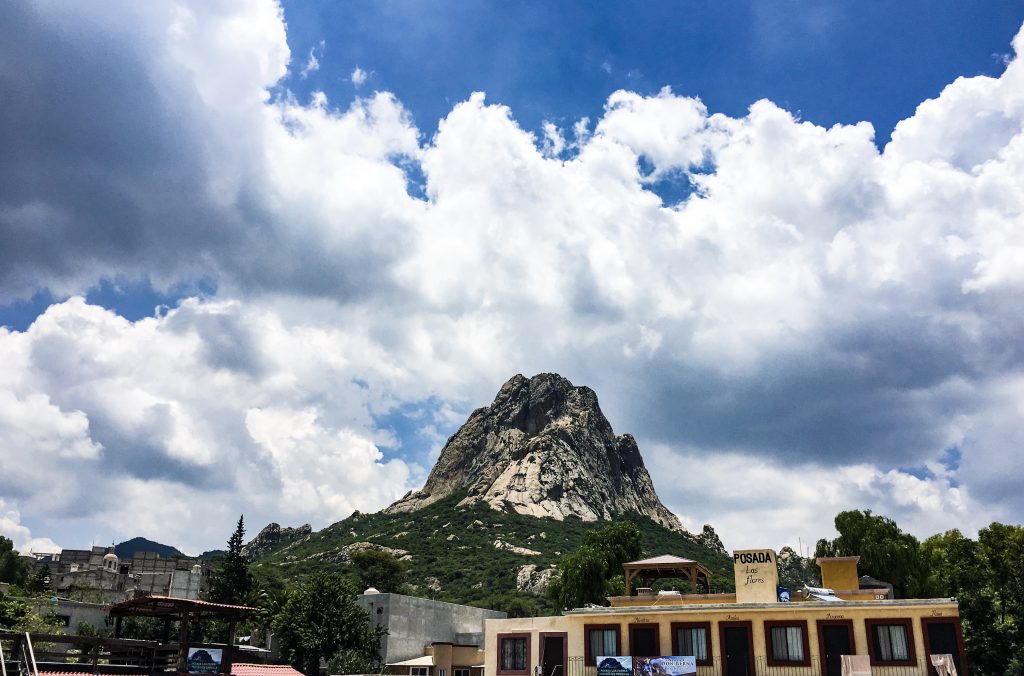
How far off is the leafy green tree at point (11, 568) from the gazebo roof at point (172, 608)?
3663 inches

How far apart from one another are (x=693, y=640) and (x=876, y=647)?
9589 millimetres

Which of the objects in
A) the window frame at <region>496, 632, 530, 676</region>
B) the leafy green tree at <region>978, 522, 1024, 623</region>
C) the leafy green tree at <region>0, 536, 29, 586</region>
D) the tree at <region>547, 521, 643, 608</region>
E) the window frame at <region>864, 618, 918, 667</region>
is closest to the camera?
the window frame at <region>864, 618, 918, 667</region>

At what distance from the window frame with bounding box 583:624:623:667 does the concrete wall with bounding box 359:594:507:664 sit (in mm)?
35980

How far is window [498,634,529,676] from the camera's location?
48906mm

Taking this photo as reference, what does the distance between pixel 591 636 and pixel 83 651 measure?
90.3ft

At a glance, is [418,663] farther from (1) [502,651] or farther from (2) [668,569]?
(2) [668,569]

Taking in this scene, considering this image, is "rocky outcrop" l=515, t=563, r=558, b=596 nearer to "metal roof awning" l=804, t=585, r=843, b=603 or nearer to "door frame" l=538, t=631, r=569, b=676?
"door frame" l=538, t=631, r=569, b=676

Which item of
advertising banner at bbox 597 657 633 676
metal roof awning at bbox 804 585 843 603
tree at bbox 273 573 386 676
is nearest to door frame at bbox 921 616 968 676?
metal roof awning at bbox 804 585 843 603

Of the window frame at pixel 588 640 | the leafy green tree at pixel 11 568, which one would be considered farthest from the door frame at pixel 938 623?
the leafy green tree at pixel 11 568

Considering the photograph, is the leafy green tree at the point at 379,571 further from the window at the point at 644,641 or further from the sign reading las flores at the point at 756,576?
the sign reading las flores at the point at 756,576

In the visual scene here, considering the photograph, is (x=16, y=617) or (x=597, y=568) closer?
(x=16, y=617)

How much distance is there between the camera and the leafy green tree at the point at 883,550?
7362 centimetres

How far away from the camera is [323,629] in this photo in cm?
7556

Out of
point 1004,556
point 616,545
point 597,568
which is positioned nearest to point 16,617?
point 597,568
